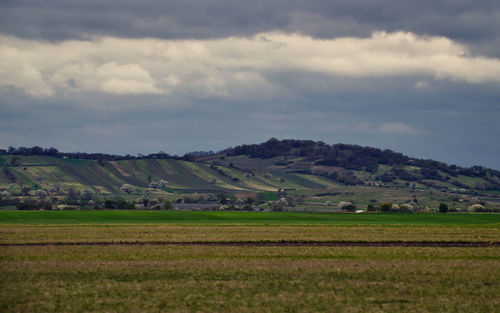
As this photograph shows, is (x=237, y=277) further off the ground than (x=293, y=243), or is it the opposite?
(x=293, y=243)

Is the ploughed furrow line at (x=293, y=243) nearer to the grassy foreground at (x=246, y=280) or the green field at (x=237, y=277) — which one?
the green field at (x=237, y=277)

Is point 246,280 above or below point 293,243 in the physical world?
below

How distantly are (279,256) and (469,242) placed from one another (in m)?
22.8

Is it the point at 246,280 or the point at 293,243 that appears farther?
the point at 293,243

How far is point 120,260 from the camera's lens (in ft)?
146

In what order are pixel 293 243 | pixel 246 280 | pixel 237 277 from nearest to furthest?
pixel 246 280, pixel 237 277, pixel 293 243

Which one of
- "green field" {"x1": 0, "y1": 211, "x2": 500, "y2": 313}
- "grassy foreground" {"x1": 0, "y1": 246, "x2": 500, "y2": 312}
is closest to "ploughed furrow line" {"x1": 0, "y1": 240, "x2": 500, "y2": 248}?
"green field" {"x1": 0, "y1": 211, "x2": 500, "y2": 313}

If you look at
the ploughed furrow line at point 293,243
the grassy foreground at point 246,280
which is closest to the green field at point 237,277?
the grassy foreground at point 246,280

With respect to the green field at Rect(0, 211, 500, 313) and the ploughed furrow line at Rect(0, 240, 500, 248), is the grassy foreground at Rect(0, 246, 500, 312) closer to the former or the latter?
the green field at Rect(0, 211, 500, 313)

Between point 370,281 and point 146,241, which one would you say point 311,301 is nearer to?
point 370,281

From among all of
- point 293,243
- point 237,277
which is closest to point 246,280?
point 237,277

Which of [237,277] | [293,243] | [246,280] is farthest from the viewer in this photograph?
[293,243]

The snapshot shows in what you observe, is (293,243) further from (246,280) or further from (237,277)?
(246,280)

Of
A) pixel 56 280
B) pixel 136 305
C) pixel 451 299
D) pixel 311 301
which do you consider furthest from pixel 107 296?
pixel 451 299
